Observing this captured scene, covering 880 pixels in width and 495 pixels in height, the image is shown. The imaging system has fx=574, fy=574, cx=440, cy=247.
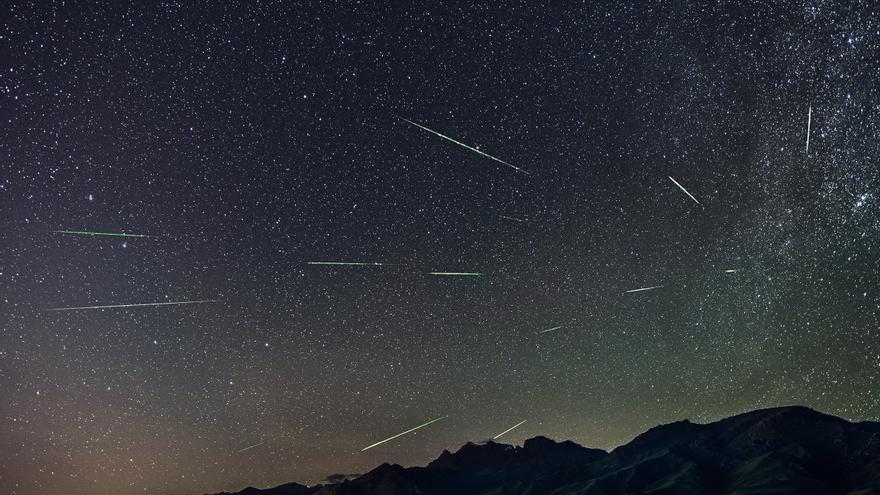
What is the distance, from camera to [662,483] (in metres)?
189

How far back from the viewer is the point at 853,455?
182 metres

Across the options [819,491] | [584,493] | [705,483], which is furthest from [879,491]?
[584,493]

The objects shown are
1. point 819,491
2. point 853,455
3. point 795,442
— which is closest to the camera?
point 819,491

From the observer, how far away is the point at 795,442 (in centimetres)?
19812

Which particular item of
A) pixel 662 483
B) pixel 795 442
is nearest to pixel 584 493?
pixel 662 483

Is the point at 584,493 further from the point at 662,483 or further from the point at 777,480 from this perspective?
the point at 777,480

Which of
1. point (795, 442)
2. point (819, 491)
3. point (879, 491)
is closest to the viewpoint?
point (879, 491)

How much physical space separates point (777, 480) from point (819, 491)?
413 inches

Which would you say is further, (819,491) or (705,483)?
(705,483)

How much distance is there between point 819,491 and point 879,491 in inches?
1114

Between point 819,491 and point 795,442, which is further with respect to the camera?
point 795,442

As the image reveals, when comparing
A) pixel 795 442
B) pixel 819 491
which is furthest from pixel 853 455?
pixel 819 491

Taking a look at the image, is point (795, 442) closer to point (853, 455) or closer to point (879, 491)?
point (853, 455)

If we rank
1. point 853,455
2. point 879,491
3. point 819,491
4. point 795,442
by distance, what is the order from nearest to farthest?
point 879,491
point 819,491
point 853,455
point 795,442
